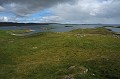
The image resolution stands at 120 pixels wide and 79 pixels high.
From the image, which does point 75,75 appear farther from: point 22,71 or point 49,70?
point 22,71

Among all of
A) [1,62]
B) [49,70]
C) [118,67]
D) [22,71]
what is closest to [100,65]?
[118,67]

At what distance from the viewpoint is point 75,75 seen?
2291 cm

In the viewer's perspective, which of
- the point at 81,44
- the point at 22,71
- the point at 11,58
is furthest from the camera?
the point at 81,44

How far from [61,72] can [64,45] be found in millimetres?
29431

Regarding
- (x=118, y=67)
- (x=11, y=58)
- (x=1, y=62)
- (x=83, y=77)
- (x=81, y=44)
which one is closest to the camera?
(x=83, y=77)

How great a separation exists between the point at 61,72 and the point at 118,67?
7.35m

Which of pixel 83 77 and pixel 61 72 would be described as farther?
pixel 61 72

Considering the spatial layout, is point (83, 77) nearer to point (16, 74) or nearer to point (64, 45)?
point (16, 74)

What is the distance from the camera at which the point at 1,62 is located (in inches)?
1425

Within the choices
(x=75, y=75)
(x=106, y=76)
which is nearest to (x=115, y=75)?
(x=106, y=76)

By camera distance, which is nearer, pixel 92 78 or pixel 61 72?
pixel 92 78

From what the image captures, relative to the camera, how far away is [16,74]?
26.9 metres

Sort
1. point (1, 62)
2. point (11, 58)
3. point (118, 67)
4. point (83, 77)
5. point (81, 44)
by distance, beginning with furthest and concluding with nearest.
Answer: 1. point (81, 44)
2. point (11, 58)
3. point (1, 62)
4. point (118, 67)
5. point (83, 77)

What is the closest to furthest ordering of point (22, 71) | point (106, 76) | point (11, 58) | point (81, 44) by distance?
point (106, 76) < point (22, 71) < point (11, 58) < point (81, 44)
